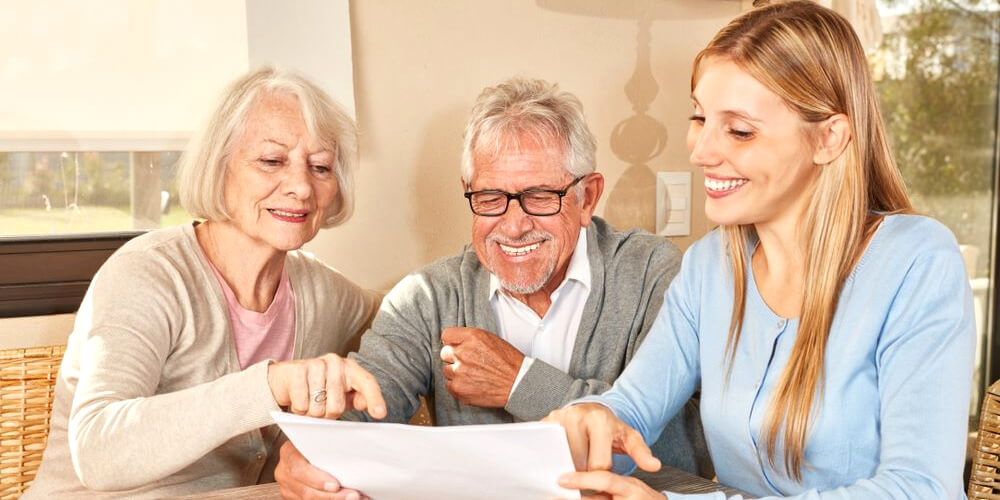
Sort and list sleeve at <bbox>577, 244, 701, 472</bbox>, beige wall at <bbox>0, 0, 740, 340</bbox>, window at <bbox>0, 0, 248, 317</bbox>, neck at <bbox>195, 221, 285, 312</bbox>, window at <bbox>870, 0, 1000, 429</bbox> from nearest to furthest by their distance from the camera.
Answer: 1. sleeve at <bbox>577, 244, 701, 472</bbox>
2. neck at <bbox>195, 221, 285, 312</bbox>
3. window at <bbox>0, 0, 248, 317</bbox>
4. beige wall at <bbox>0, 0, 740, 340</bbox>
5. window at <bbox>870, 0, 1000, 429</bbox>

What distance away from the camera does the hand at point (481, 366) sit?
172 cm

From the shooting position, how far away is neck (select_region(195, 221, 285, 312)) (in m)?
1.83

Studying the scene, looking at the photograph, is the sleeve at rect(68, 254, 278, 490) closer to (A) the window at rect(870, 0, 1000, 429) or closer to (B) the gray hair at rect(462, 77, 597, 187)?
(B) the gray hair at rect(462, 77, 597, 187)

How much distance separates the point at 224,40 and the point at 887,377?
144 cm

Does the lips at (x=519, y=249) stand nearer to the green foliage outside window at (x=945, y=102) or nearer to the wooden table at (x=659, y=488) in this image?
the wooden table at (x=659, y=488)

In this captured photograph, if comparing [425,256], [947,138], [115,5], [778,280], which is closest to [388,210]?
[425,256]

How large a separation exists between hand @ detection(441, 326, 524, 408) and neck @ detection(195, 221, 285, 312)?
384 millimetres

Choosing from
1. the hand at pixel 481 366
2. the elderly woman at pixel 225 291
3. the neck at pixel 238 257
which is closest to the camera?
the elderly woman at pixel 225 291

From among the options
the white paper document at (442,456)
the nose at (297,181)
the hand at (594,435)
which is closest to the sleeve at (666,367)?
the hand at (594,435)

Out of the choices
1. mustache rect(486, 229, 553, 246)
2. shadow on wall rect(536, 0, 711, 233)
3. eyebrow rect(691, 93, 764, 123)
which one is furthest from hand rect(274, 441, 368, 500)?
shadow on wall rect(536, 0, 711, 233)

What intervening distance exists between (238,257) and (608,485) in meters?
0.96

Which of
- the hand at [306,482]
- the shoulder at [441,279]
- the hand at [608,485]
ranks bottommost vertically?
the hand at [306,482]

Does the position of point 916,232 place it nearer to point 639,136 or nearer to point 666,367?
point 666,367

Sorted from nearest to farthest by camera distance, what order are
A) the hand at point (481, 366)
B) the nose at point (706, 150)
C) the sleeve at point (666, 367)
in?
the nose at point (706, 150), the sleeve at point (666, 367), the hand at point (481, 366)
